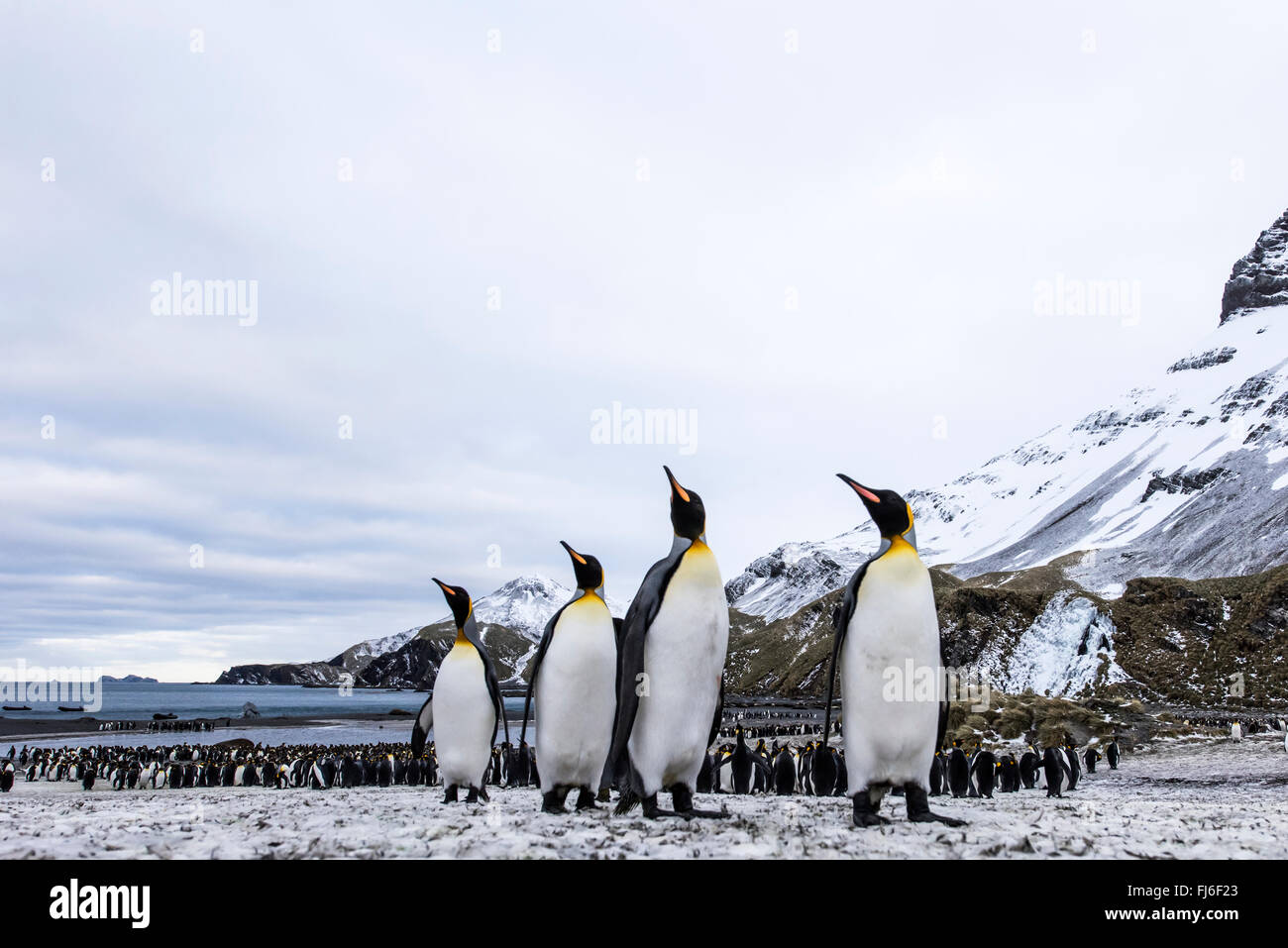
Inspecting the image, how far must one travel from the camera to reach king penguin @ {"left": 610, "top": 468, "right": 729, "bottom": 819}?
225 inches

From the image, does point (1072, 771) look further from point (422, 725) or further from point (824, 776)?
point (422, 725)

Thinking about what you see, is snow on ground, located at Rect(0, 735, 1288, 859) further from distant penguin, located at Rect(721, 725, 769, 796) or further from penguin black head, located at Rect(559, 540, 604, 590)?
distant penguin, located at Rect(721, 725, 769, 796)

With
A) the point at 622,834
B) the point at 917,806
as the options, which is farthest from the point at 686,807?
the point at 917,806

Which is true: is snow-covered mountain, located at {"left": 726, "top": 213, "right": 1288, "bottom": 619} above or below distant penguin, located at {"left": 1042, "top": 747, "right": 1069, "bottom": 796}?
above

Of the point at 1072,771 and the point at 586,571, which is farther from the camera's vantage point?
the point at 1072,771

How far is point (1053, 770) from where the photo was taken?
13.6 m

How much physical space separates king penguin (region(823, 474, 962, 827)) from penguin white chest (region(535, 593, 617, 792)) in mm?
2067

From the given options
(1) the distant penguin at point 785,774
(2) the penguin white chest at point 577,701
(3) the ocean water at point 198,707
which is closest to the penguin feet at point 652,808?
(2) the penguin white chest at point 577,701

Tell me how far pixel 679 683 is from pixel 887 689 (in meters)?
1.45

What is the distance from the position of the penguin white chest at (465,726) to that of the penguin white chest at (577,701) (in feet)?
5.91

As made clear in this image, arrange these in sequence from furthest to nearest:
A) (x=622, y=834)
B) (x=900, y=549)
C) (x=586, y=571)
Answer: (x=586, y=571) < (x=900, y=549) < (x=622, y=834)

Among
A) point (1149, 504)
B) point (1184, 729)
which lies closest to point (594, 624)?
point (1184, 729)

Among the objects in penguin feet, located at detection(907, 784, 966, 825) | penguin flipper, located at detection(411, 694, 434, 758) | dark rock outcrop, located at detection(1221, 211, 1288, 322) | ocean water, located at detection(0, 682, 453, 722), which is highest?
dark rock outcrop, located at detection(1221, 211, 1288, 322)

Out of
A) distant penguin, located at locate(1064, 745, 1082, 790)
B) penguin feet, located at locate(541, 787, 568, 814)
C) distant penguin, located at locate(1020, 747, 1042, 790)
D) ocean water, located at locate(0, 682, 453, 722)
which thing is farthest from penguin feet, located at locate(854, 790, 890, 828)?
ocean water, located at locate(0, 682, 453, 722)
